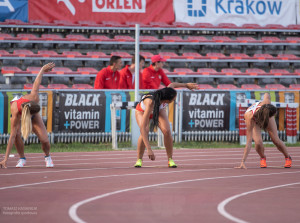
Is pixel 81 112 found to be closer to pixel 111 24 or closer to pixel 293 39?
pixel 111 24

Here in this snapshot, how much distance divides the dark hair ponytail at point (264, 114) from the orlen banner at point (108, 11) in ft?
47.0

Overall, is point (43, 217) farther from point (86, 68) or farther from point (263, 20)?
point (263, 20)

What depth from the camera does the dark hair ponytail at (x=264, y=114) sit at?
32.7 feet

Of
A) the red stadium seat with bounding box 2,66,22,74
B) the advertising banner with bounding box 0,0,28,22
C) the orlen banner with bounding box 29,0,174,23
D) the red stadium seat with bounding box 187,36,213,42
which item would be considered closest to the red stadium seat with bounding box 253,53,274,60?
the red stadium seat with bounding box 187,36,213,42

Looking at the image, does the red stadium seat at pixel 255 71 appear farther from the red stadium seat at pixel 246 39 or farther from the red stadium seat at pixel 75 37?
the red stadium seat at pixel 75 37

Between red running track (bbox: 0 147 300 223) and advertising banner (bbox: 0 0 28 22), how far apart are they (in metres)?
Result: 11.8

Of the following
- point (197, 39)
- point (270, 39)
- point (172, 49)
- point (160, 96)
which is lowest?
point (160, 96)

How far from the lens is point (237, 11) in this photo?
24.9 meters

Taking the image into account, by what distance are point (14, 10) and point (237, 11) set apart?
9112mm

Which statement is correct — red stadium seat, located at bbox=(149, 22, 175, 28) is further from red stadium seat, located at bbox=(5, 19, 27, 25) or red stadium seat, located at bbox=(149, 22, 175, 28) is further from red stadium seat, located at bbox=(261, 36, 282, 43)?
red stadium seat, located at bbox=(5, 19, 27, 25)

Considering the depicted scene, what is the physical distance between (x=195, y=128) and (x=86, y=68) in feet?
21.2

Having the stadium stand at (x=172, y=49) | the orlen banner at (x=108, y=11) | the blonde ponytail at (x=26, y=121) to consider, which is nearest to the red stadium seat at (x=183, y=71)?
the stadium stand at (x=172, y=49)

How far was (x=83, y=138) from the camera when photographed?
15609 millimetres

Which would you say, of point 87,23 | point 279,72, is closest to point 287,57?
point 279,72
